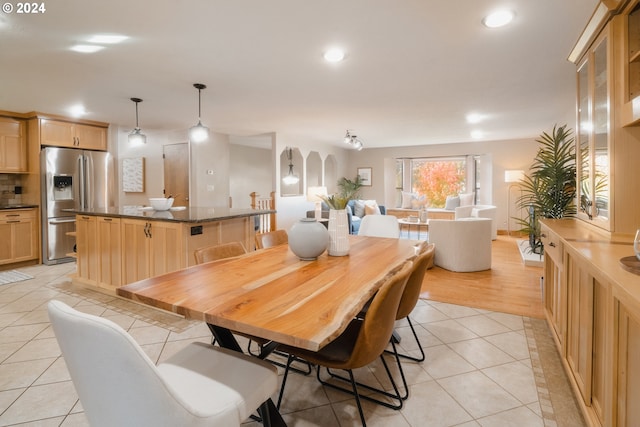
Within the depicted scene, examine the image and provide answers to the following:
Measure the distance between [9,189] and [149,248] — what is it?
380 cm

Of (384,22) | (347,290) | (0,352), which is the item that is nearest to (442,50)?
(384,22)

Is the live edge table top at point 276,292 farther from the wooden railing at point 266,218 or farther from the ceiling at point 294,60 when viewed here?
the wooden railing at point 266,218

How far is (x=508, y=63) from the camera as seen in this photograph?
3016 mm

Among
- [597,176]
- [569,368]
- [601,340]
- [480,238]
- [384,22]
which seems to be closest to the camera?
[601,340]

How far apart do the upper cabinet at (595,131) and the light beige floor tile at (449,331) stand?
3.95 feet

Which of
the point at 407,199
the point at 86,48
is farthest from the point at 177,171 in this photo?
the point at 407,199

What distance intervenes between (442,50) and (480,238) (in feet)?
8.69

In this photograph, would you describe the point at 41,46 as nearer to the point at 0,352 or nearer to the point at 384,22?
the point at 0,352

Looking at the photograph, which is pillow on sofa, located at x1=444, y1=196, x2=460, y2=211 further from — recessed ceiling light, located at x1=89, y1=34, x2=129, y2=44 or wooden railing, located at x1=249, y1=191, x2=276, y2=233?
recessed ceiling light, located at x1=89, y1=34, x2=129, y2=44

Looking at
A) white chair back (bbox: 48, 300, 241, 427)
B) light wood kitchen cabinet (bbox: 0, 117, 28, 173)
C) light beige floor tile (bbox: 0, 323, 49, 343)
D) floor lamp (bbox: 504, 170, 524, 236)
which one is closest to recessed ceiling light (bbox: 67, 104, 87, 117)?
light wood kitchen cabinet (bbox: 0, 117, 28, 173)

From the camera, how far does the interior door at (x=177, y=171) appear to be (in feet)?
20.7

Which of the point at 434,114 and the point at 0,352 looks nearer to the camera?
the point at 0,352

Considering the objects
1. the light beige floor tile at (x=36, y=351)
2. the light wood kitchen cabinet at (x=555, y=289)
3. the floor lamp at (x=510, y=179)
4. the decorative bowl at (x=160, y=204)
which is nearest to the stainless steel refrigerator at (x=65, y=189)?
the decorative bowl at (x=160, y=204)

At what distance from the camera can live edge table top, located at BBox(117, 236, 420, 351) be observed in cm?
109
